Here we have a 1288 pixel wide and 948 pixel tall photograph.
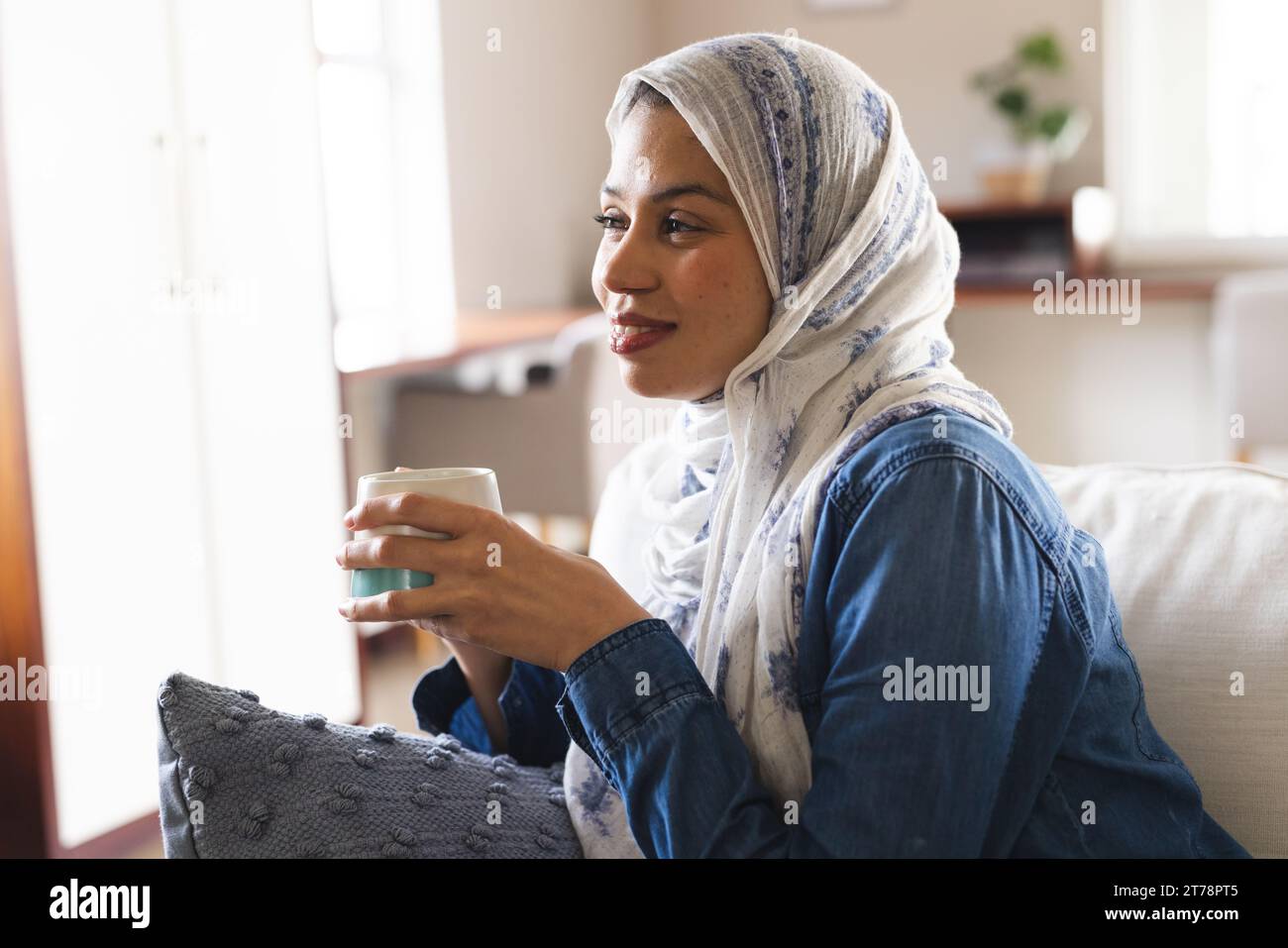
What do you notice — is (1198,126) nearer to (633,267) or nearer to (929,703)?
(633,267)

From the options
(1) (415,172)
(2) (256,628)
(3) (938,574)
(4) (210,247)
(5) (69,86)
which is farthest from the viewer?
(1) (415,172)

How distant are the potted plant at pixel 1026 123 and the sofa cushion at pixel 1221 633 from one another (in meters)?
4.22

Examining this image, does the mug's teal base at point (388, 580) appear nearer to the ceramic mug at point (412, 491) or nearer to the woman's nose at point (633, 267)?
the ceramic mug at point (412, 491)

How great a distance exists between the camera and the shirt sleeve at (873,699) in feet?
2.61

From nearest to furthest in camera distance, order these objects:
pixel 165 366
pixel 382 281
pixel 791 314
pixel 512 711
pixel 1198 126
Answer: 1. pixel 791 314
2. pixel 512 711
3. pixel 165 366
4. pixel 382 281
5. pixel 1198 126

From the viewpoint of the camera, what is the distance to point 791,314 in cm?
102

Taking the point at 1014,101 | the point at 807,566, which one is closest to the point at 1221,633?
the point at 807,566

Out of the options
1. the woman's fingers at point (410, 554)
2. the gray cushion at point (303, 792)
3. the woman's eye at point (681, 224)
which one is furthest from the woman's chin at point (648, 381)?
the gray cushion at point (303, 792)

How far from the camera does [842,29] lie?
5.51m

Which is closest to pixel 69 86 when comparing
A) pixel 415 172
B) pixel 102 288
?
pixel 102 288

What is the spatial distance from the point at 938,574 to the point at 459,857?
1.40ft

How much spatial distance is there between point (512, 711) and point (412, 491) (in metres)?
0.39

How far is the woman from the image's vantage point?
2.66 ft
